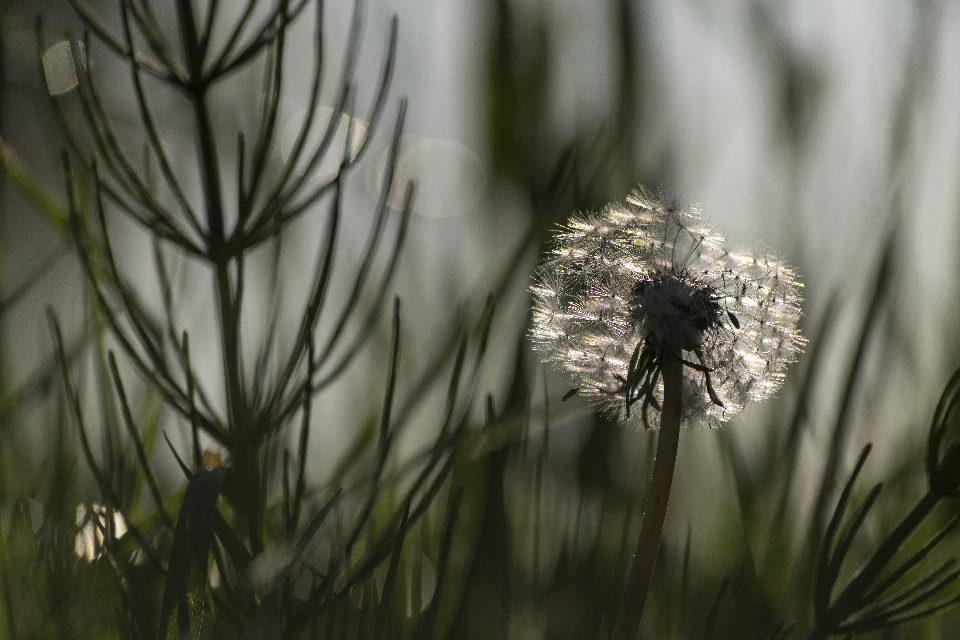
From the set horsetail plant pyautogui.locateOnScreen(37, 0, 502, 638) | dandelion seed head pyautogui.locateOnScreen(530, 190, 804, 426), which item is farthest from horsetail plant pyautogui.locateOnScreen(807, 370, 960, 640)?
horsetail plant pyautogui.locateOnScreen(37, 0, 502, 638)

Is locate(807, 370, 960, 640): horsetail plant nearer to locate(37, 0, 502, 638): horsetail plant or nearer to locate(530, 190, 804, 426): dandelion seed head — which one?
locate(530, 190, 804, 426): dandelion seed head

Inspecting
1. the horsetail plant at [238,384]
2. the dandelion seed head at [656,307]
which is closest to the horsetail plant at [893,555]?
the dandelion seed head at [656,307]

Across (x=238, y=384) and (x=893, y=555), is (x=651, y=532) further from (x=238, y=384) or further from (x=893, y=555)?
(x=238, y=384)

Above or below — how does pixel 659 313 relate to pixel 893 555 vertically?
above

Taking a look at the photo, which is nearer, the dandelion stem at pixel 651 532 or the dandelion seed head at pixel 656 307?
the dandelion stem at pixel 651 532

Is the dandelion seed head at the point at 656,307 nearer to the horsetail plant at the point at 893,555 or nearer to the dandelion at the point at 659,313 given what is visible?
the dandelion at the point at 659,313

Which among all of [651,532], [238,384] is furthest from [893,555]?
[238,384]

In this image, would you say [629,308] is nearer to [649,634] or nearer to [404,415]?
[404,415]

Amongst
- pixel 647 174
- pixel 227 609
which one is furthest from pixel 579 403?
pixel 227 609
